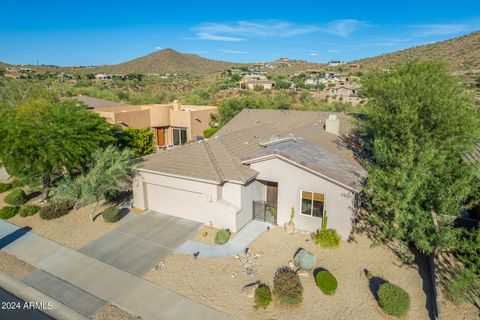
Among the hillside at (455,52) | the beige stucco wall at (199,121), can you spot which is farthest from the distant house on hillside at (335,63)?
the beige stucco wall at (199,121)

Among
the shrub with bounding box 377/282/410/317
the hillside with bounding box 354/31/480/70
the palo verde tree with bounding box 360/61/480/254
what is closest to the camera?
the shrub with bounding box 377/282/410/317

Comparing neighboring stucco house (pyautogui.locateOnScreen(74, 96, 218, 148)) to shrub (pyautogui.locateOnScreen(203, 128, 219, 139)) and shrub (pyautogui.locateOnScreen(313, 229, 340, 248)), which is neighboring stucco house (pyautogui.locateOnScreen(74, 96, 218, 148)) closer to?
shrub (pyautogui.locateOnScreen(203, 128, 219, 139))

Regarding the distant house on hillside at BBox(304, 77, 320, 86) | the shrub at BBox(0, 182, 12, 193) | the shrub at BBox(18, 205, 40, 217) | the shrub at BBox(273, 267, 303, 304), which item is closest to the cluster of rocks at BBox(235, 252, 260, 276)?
the shrub at BBox(273, 267, 303, 304)

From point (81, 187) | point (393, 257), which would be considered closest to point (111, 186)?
point (81, 187)

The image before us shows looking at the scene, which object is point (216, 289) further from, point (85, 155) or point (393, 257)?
point (85, 155)

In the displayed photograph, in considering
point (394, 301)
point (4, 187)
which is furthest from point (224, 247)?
point (4, 187)

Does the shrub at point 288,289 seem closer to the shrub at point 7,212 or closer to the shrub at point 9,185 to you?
the shrub at point 7,212
